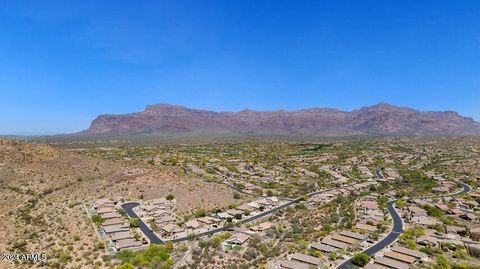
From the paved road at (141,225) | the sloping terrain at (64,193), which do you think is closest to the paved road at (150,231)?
the paved road at (141,225)

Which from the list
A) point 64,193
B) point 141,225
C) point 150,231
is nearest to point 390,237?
point 150,231

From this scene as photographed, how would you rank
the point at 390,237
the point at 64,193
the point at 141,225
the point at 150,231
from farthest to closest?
1. the point at 64,193
2. the point at 141,225
3. the point at 150,231
4. the point at 390,237

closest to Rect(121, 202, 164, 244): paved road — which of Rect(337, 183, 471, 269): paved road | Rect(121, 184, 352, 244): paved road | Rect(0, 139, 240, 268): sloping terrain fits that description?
Rect(121, 184, 352, 244): paved road

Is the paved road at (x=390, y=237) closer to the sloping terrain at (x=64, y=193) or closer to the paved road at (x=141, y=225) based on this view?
the paved road at (x=141, y=225)

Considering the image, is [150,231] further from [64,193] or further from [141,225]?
[64,193]

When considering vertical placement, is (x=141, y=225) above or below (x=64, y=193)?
below

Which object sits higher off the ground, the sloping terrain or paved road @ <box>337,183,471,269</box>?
the sloping terrain

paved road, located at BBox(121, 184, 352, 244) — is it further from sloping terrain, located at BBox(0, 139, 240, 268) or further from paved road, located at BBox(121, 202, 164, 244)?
sloping terrain, located at BBox(0, 139, 240, 268)

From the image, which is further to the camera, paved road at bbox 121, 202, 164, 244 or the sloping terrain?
paved road at bbox 121, 202, 164, 244

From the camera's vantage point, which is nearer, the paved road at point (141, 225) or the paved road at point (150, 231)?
the paved road at point (141, 225)

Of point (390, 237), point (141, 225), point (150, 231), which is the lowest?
point (390, 237)

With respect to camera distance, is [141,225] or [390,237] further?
[141,225]

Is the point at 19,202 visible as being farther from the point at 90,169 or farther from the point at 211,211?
the point at 211,211

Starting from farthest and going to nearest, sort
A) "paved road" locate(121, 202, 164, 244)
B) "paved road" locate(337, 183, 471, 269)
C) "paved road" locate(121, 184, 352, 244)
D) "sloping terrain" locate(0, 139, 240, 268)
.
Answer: "paved road" locate(121, 184, 352, 244), "paved road" locate(121, 202, 164, 244), "sloping terrain" locate(0, 139, 240, 268), "paved road" locate(337, 183, 471, 269)
